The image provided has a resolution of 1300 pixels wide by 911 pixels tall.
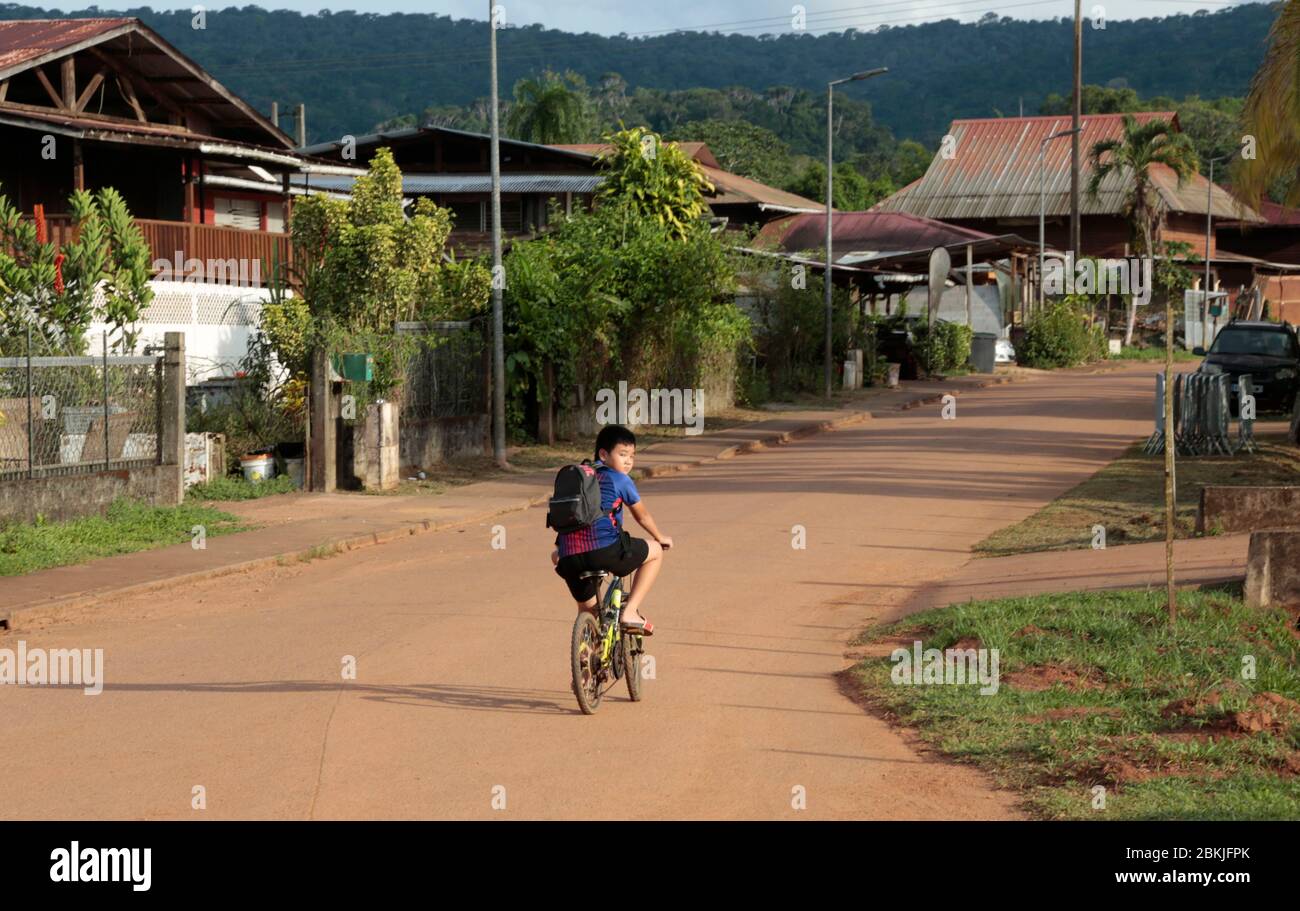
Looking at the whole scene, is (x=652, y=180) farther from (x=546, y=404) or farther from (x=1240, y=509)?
(x=1240, y=509)

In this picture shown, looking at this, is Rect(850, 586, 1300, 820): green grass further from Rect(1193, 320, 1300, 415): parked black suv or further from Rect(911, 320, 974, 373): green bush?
Rect(911, 320, 974, 373): green bush

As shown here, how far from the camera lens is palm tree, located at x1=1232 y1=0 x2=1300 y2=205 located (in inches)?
762

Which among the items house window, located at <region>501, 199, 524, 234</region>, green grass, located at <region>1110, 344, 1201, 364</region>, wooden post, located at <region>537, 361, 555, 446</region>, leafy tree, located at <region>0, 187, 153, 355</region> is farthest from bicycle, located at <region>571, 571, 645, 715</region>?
green grass, located at <region>1110, 344, 1201, 364</region>

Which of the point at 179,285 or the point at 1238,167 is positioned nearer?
the point at 1238,167

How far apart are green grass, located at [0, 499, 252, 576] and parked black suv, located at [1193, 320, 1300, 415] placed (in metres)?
20.2

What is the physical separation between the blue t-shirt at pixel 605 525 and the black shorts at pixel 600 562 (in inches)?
1.4

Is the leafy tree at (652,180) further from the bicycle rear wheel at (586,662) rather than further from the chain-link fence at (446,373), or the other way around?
the bicycle rear wheel at (586,662)

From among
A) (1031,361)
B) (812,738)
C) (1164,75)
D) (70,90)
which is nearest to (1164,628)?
(812,738)

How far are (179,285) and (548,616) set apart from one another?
15491 mm

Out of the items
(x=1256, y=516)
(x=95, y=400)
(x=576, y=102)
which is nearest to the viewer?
(x=1256, y=516)

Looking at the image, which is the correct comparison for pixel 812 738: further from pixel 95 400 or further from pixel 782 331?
pixel 782 331

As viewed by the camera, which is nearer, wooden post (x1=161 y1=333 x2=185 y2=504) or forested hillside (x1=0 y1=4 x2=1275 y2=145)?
wooden post (x1=161 y1=333 x2=185 y2=504)

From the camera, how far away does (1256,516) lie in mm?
13703

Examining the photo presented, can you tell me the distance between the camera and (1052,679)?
879 cm
